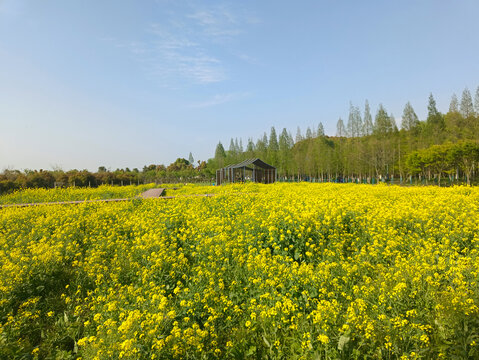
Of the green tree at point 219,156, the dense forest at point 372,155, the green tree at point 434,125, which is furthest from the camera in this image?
the green tree at point 219,156

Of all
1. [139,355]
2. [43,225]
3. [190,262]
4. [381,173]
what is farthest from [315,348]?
[381,173]

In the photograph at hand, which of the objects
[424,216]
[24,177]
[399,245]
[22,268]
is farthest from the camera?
[24,177]

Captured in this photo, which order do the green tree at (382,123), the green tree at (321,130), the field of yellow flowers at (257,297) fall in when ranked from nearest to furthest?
the field of yellow flowers at (257,297) → the green tree at (382,123) → the green tree at (321,130)

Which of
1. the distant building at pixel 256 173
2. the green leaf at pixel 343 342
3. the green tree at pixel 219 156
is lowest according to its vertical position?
the green leaf at pixel 343 342

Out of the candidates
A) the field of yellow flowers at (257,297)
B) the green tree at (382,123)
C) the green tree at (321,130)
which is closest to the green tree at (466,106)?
the green tree at (382,123)

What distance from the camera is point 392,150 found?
4591 centimetres

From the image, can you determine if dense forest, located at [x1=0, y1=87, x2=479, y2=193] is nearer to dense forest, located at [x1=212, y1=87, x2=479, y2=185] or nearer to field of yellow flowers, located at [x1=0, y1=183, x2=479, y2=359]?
dense forest, located at [x1=212, y1=87, x2=479, y2=185]

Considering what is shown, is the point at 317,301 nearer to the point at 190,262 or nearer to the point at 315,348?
the point at 315,348

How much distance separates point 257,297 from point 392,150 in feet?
170

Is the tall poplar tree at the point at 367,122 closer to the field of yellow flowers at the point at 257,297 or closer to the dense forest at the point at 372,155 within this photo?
the dense forest at the point at 372,155

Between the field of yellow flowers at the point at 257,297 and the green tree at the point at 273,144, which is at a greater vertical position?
the green tree at the point at 273,144

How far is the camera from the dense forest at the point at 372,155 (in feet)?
101

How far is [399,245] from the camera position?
5.00 m

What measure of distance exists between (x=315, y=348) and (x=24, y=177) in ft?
108
